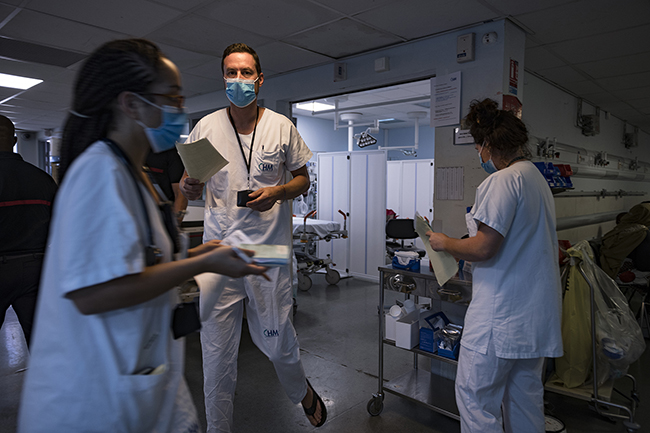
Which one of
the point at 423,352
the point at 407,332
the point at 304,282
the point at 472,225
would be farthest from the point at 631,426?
the point at 304,282

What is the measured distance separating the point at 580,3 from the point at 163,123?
274 centimetres

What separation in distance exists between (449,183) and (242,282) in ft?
5.87

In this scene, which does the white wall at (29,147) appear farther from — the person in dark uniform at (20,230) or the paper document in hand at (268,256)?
the paper document in hand at (268,256)

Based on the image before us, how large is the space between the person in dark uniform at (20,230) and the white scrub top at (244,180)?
1057mm

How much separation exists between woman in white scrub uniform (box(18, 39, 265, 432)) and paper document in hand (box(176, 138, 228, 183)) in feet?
2.06

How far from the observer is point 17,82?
5125 mm

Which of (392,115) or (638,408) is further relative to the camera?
(392,115)

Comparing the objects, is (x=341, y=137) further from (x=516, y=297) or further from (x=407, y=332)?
(x=516, y=297)

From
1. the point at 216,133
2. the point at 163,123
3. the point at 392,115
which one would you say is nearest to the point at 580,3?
the point at 216,133

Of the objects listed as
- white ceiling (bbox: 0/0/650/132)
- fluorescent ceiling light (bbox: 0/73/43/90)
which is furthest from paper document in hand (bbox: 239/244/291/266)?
fluorescent ceiling light (bbox: 0/73/43/90)

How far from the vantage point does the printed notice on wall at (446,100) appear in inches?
117

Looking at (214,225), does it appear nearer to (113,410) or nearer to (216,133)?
(216,133)

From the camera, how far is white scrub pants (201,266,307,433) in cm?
188

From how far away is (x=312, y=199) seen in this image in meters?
7.57
